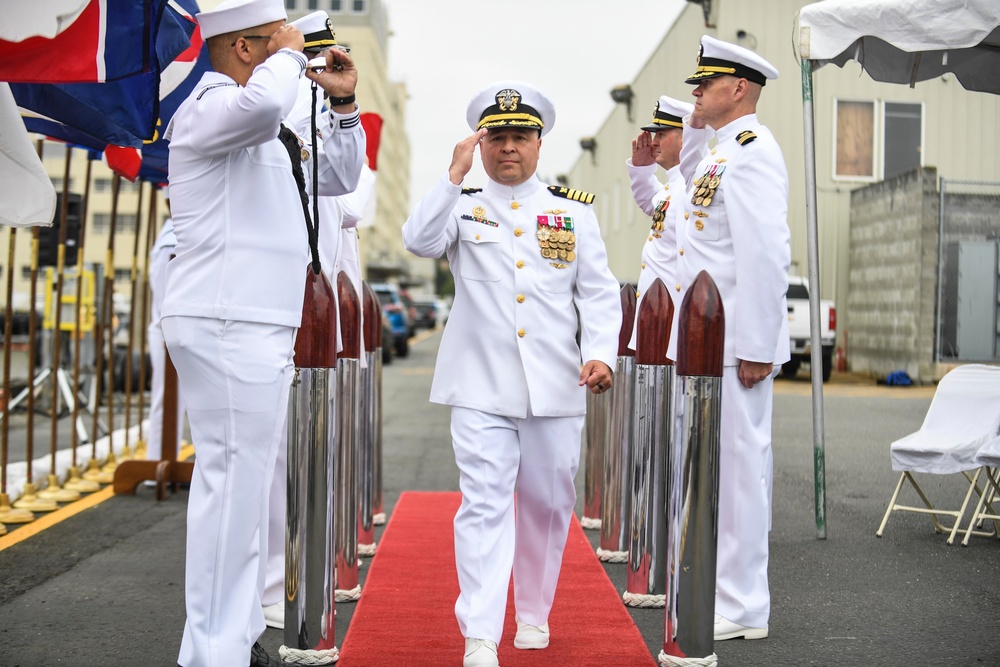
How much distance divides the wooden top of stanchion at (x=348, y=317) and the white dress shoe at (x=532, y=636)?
4.70 feet

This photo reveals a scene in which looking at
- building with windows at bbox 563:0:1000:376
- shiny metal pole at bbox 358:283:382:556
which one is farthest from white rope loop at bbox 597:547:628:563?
building with windows at bbox 563:0:1000:376

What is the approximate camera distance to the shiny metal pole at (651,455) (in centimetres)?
482

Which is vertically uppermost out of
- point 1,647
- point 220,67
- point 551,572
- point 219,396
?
point 220,67

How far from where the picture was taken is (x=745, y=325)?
4.70 metres

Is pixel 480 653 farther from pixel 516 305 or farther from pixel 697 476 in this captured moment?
pixel 516 305

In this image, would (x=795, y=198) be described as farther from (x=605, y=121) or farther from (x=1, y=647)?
(x=1, y=647)

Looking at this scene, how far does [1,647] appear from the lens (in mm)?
4445

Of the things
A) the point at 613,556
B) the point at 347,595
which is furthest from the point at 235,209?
the point at 613,556

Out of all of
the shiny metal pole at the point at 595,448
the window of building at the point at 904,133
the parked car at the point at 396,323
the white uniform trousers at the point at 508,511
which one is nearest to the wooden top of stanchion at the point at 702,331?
the white uniform trousers at the point at 508,511

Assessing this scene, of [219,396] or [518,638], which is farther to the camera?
[518,638]

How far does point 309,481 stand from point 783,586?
2.59 meters

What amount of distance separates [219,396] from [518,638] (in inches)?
63.1

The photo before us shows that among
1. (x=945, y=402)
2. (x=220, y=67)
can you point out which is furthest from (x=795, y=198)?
(x=220, y=67)

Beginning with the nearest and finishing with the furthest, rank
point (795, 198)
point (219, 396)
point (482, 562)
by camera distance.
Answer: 1. point (219, 396)
2. point (482, 562)
3. point (795, 198)
